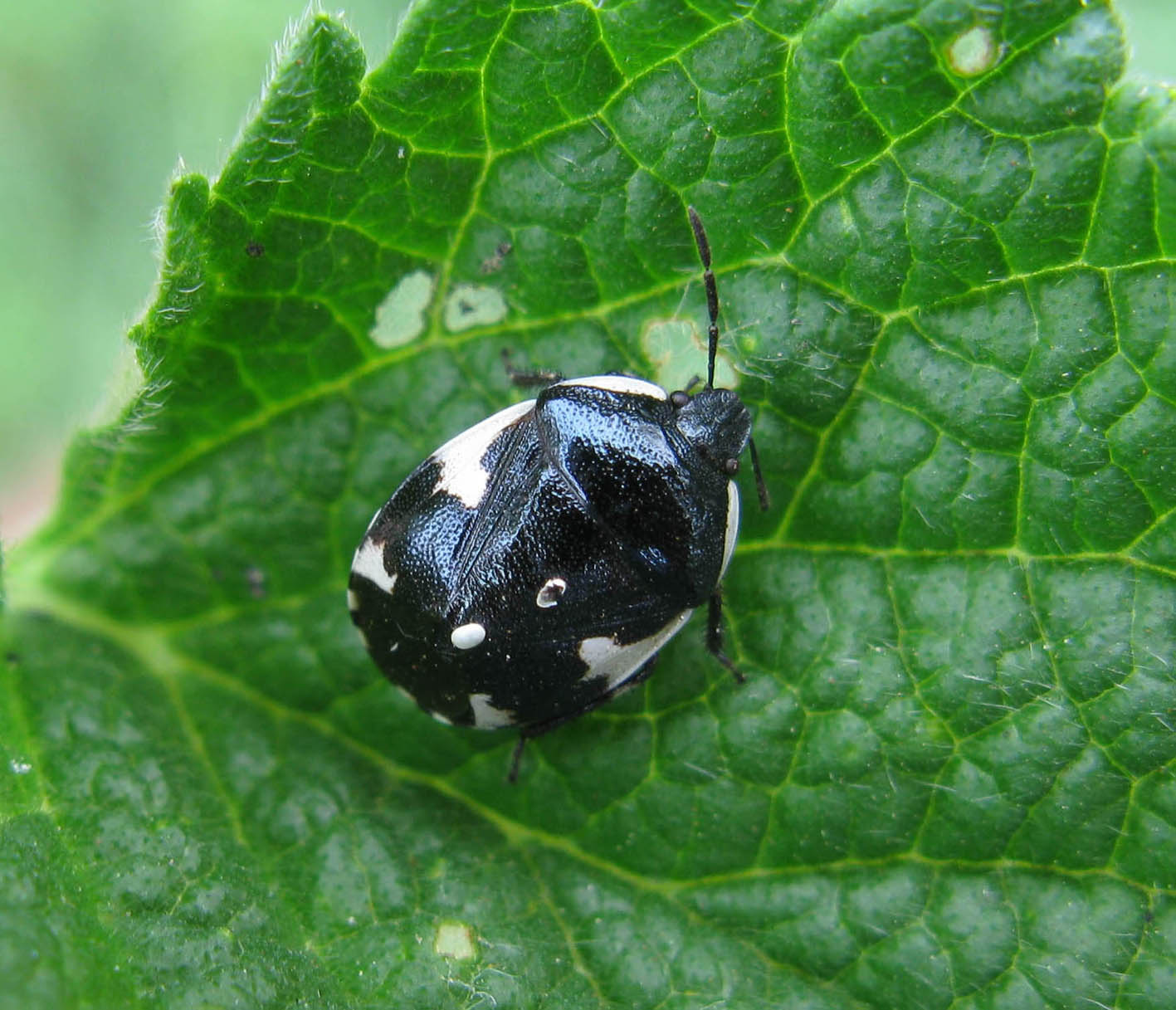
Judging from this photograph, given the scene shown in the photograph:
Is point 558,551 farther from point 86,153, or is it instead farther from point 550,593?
point 86,153

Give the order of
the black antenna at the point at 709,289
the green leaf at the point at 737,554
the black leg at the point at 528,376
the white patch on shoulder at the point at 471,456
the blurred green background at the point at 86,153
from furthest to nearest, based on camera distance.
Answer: the blurred green background at the point at 86,153 → the black leg at the point at 528,376 → the white patch on shoulder at the point at 471,456 → the black antenna at the point at 709,289 → the green leaf at the point at 737,554

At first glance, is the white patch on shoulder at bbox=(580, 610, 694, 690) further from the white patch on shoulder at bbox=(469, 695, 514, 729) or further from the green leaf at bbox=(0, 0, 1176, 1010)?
the white patch on shoulder at bbox=(469, 695, 514, 729)

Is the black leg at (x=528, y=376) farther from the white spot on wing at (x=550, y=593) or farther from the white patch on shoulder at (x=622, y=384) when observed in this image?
the white spot on wing at (x=550, y=593)

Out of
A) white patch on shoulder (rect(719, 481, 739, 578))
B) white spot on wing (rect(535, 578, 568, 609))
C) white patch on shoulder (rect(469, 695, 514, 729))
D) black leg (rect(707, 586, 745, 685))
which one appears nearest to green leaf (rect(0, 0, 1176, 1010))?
black leg (rect(707, 586, 745, 685))

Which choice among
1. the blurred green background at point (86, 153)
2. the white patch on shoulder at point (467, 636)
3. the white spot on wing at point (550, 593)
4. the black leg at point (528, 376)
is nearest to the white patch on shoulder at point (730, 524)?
the white spot on wing at point (550, 593)

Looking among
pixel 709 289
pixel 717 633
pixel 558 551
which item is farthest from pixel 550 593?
pixel 709 289
